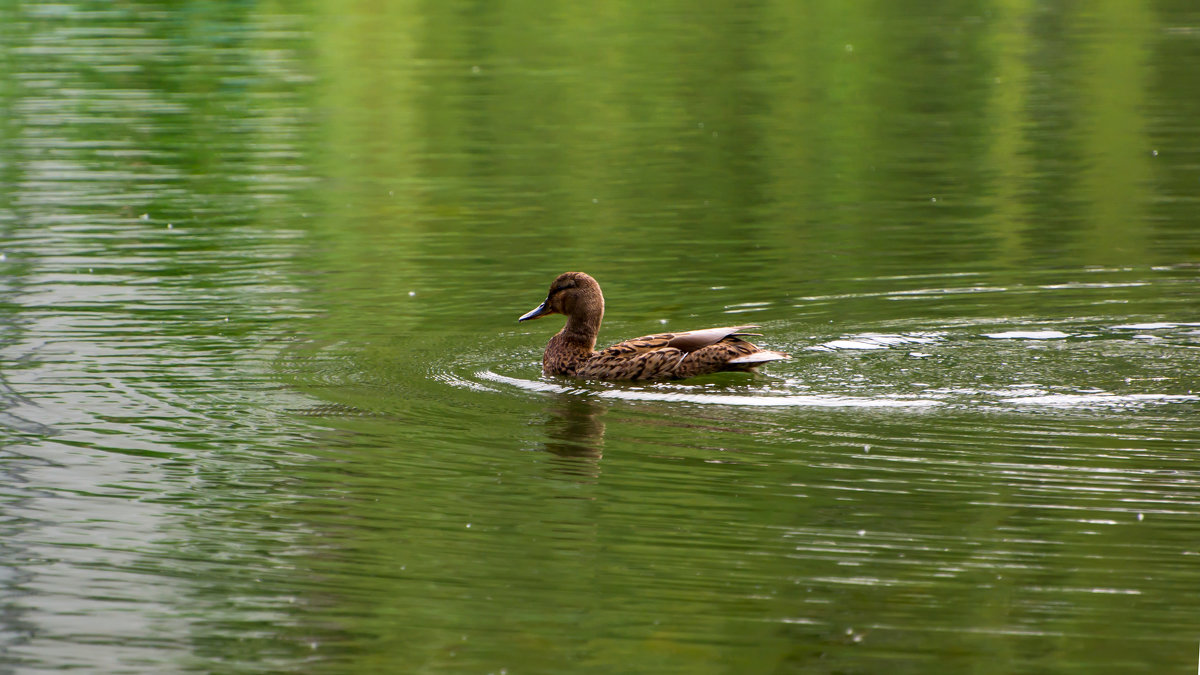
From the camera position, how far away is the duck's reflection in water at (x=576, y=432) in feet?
28.5

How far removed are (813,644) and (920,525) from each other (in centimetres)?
143

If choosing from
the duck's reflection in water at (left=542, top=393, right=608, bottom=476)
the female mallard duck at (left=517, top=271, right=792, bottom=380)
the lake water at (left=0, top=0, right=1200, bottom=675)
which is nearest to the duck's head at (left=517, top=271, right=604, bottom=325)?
the female mallard duck at (left=517, top=271, right=792, bottom=380)

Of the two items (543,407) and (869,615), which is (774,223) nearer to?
(543,407)

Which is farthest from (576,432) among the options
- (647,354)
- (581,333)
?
(581,333)

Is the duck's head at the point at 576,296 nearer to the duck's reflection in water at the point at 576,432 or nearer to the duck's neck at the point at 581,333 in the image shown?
the duck's neck at the point at 581,333

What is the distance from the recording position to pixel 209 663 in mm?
6195

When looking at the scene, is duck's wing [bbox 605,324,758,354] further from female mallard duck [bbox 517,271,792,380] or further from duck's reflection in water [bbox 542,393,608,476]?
duck's reflection in water [bbox 542,393,608,476]

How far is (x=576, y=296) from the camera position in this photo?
1106cm

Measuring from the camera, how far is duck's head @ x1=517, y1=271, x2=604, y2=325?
11.0m

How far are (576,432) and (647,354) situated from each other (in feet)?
3.99

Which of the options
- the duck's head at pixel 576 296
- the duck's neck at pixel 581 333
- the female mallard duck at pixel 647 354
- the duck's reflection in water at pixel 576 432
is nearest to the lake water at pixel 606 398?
the duck's reflection in water at pixel 576 432

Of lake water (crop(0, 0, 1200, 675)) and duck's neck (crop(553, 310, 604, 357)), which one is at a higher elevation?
duck's neck (crop(553, 310, 604, 357))

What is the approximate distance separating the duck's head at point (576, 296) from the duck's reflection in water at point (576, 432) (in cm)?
94

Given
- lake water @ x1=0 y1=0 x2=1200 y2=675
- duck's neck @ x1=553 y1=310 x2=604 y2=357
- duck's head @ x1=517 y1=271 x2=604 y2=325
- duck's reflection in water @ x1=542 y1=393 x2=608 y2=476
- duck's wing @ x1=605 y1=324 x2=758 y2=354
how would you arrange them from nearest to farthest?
lake water @ x1=0 y1=0 x2=1200 y2=675 < duck's reflection in water @ x1=542 y1=393 x2=608 y2=476 < duck's wing @ x1=605 y1=324 x2=758 y2=354 < duck's neck @ x1=553 y1=310 x2=604 y2=357 < duck's head @ x1=517 y1=271 x2=604 y2=325
